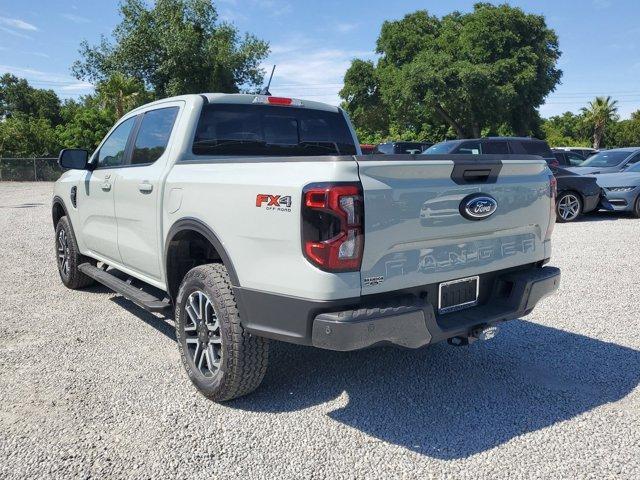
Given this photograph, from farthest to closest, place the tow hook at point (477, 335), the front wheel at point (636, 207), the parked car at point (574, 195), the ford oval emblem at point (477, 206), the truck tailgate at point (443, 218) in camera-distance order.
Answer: the front wheel at point (636, 207) < the parked car at point (574, 195) < the tow hook at point (477, 335) < the ford oval emblem at point (477, 206) < the truck tailgate at point (443, 218)

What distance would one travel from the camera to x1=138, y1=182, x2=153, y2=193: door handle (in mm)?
3973

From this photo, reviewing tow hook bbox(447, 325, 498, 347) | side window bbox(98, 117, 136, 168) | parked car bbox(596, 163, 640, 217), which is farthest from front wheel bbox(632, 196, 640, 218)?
side window bbox(98, 117, 136, 168)

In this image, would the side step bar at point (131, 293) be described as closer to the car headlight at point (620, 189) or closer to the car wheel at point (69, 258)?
the car wheel at point (69, 258)

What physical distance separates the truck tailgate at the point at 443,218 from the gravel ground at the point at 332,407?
88 centimetres

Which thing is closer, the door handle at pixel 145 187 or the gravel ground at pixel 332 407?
the gravel ground at pixel 332 407

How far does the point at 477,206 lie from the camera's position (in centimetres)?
309

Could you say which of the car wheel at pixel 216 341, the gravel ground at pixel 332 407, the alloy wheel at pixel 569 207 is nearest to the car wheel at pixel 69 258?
the gravel ground at pixel 332 407

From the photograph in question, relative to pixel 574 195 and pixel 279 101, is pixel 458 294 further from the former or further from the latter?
pixel 574 195

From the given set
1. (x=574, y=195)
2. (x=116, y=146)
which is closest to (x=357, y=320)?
(x=116, y=146)

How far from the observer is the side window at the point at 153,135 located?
13.6 feet

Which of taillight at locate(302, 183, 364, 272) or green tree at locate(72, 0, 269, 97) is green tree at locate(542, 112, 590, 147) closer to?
green tree at locate(72, 0, 269, 97)

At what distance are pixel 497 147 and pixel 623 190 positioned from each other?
9.59 ft

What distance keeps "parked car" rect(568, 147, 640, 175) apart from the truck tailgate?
11302mm

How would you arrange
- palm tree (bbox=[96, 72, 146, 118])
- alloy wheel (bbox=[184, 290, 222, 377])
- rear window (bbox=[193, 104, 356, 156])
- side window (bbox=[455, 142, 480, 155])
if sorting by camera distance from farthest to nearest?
palm tree (bbox=[96, 72, 146, 118])
side window (bbox=[455, 142, 480, 155])
rear window (bbox=[193, 104, 356, 156])
alloy wheel (bbox=[184, 290, 222, 377])
